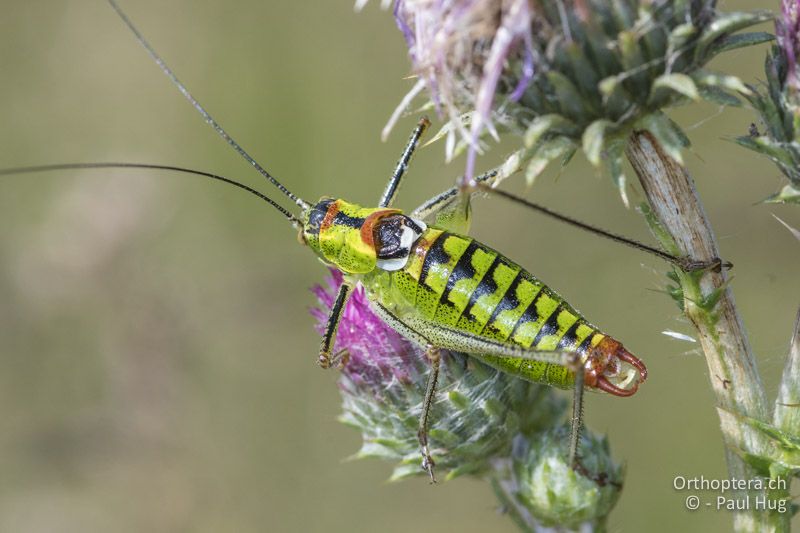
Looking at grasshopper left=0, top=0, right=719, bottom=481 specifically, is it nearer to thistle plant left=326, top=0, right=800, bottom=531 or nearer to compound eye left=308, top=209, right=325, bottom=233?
compound eye left=308, top=209, right=325, bottom=233

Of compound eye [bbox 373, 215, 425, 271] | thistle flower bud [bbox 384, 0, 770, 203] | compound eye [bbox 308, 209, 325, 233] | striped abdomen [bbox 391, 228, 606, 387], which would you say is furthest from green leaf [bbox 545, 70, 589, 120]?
compound eye [bbox 308, 209, 325, 233]

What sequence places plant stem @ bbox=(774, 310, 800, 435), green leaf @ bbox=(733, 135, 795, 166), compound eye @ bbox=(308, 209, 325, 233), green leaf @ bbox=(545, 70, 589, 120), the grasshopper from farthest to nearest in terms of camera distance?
compound eye @ bbox=(308, 209, 325, 233) → the grasshopper → plant stem @ bbox=(774, 310, 800, 435) → green leaf @ bbox=(733, 135, 795, 166) → green leaf @ bbox=(545, 70, 589, 120)

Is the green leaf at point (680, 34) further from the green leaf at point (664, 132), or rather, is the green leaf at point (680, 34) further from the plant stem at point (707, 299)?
the plant stem at point (707, 299)

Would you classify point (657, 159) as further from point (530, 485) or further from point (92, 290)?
point (92, 290)

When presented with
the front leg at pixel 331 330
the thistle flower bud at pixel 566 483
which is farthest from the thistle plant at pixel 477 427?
the front leg at pixel 331 330

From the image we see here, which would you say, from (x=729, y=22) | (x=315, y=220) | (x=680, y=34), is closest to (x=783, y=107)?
(x=729, y=22)

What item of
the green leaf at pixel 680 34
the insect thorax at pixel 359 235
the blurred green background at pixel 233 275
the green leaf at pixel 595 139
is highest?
the blurred green background at pixel 233 275
